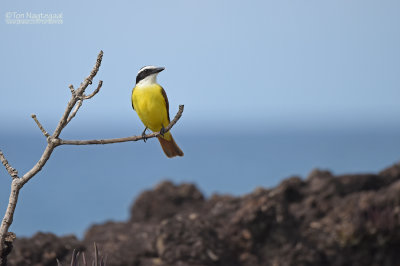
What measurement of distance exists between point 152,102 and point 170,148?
345 mm

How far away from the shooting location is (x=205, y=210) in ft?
31.0

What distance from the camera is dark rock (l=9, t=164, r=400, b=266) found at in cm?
674

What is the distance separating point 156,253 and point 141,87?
3.84 meters

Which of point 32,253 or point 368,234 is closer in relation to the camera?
point 32,253

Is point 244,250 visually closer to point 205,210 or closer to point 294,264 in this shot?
point 294,264

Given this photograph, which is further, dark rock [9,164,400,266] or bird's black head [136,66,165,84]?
dark rock [9,164,400,266]

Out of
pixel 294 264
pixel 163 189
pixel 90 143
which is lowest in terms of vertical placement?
pixel 294 264

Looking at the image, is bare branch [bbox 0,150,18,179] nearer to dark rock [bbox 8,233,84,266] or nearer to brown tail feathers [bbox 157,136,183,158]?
brown tail feathers [bbox 157,136,183,158]

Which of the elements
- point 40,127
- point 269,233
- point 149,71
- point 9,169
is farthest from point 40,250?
point 40,127

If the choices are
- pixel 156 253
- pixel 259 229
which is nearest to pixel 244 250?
pixel 259 229

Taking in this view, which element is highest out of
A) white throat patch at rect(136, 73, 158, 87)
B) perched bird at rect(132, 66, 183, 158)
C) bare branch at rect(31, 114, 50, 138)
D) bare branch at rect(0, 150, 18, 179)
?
white throat patch at rect(136, 73, 158, 87)

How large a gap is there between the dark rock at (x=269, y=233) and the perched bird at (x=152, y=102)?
2875 millimetres

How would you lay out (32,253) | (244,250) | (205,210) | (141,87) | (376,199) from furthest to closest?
1. (205,210)
2. (376,199)
3. (244,250)
4. (32,253)
5. (141,87)

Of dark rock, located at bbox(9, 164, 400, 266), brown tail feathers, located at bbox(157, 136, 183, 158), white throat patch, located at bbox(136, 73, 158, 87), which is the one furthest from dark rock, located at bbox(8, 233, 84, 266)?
white throat patch, located at bbox(136, 73, 158, 87)
